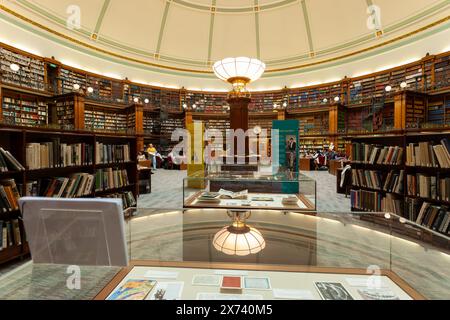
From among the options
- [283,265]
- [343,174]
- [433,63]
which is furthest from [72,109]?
[433,63]

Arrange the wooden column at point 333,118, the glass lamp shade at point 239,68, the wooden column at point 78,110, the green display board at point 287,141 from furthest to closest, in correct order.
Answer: the wooden column at point 333,118 → the wooden column at point 78,110 → the green display board at point 287,141 → the glass lamp shade at point 239,68

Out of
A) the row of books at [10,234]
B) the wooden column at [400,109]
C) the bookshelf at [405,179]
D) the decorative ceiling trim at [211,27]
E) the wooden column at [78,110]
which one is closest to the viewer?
the row of books at [10,234]

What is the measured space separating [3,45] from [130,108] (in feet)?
18.0

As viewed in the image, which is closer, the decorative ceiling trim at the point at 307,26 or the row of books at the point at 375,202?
the row of books at the point at 375,202

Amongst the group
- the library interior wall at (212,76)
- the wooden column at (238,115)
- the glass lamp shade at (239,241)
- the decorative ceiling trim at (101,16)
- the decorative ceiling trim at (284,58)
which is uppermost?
the decorative ceiling trim at (101,16)

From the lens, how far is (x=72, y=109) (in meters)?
9.63

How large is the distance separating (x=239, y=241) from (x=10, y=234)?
242cm

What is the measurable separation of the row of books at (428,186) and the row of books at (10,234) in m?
4.98

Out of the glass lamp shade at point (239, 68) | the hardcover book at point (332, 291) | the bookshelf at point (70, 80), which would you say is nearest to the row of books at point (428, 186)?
the hardcover book at point (332, 291)

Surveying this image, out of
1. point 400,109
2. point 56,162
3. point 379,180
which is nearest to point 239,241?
point 56,162

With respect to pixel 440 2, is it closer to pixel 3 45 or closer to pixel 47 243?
pixel 47 243

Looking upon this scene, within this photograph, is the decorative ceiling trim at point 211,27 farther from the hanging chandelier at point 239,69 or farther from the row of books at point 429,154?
the row of books at point 429,154

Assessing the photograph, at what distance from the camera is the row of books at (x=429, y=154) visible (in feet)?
9.40

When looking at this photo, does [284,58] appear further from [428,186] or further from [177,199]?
[428,186]
